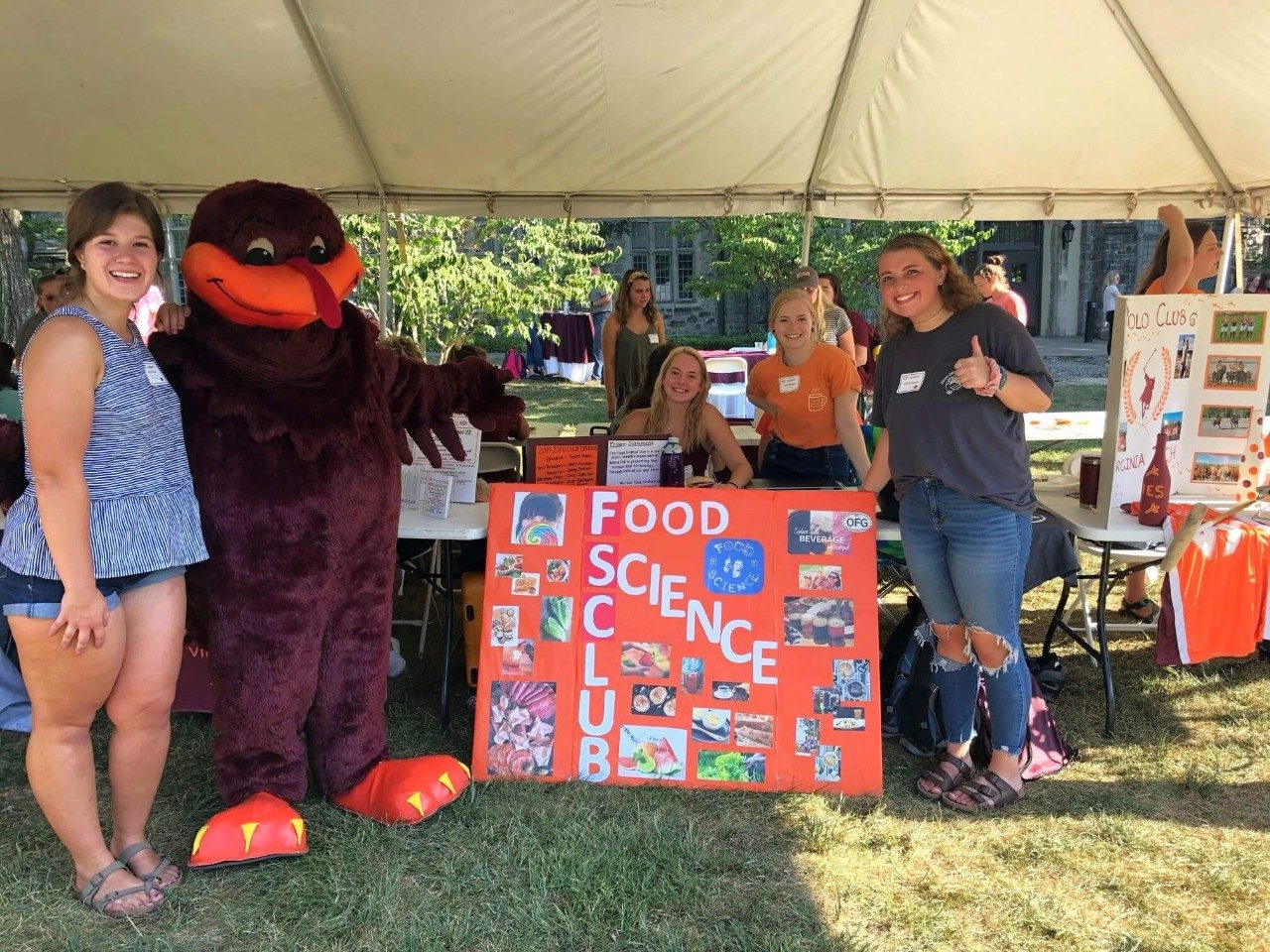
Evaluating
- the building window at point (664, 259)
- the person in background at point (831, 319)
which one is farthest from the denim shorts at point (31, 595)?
the building window at point (664, 259)

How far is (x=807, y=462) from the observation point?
4.21 m

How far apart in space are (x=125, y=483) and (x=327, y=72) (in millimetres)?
2741

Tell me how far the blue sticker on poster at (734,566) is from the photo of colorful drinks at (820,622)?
0.13m

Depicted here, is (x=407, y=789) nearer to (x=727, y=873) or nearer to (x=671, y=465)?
(x=727, y=873)

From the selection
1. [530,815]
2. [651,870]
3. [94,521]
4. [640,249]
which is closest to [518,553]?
[530,815]

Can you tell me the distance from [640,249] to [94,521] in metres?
22.4

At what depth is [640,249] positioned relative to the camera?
940 inches

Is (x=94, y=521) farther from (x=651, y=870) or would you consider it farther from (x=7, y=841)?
(x=651, y=870)

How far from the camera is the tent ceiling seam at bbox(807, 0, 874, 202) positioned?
13.0ft

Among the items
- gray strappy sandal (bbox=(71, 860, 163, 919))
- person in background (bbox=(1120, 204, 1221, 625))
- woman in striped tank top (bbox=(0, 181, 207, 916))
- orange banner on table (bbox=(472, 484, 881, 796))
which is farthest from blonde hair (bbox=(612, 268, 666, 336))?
gray strappy sandal (bbox=(71, 860, 163, 919))

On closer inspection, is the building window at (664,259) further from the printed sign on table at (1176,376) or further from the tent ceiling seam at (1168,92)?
the printed sign on table at (1176,376)

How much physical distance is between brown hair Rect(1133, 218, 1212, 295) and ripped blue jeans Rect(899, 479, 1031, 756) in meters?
1.81

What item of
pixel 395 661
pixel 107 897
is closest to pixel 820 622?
pixel 395 661

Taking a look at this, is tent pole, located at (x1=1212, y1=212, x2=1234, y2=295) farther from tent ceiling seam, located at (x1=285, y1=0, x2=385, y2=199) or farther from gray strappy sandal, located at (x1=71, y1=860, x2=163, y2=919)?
gray strappy sandal, located at (x1=71, y1=860, x2=163, y2=919)
